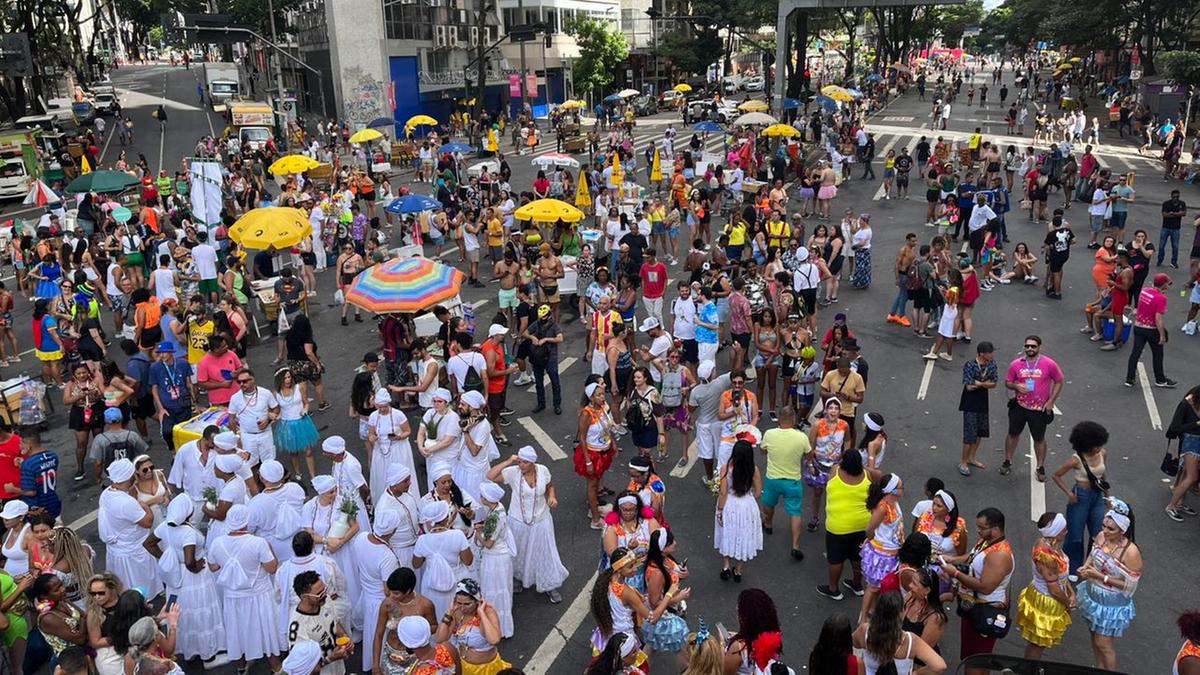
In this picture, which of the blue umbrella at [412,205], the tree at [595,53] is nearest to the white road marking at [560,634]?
the blue umbrella at [412,205]

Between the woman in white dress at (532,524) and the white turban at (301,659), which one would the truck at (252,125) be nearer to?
the woman in white dress at (532,524)

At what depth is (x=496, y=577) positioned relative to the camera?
277 inches

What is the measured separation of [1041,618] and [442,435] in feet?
17.9

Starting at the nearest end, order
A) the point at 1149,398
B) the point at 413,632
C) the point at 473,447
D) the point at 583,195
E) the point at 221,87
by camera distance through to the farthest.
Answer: the point at 413,632 → the point at 473,447 → the point at 1149,398 → the point at 583,195 → the point at 221,87

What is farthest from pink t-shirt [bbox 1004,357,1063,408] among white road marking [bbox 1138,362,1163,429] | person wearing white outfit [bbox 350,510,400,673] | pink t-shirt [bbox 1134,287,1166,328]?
person wearing white outfit [bbox 350,510,400,673]

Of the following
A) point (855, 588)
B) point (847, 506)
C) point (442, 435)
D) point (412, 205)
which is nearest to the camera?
point (847, 506)

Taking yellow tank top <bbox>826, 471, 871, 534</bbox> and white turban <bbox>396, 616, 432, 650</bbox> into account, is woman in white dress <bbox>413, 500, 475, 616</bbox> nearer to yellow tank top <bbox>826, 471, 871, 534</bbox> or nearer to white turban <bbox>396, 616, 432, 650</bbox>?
white turban <bbox>396, 616, 432, 650</bbox>

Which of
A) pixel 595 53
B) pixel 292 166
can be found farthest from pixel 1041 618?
pixel 595 53

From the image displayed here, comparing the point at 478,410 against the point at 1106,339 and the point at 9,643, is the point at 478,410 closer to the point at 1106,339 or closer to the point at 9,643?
the point at 9,643

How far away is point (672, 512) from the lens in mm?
9539

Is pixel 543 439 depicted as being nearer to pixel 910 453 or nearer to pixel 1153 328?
pixel 910 453

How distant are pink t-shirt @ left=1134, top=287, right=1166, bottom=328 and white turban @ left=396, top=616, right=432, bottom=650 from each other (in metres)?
10.8

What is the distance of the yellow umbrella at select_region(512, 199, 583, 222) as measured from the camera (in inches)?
643

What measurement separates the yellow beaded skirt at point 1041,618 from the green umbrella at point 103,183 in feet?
64.0
